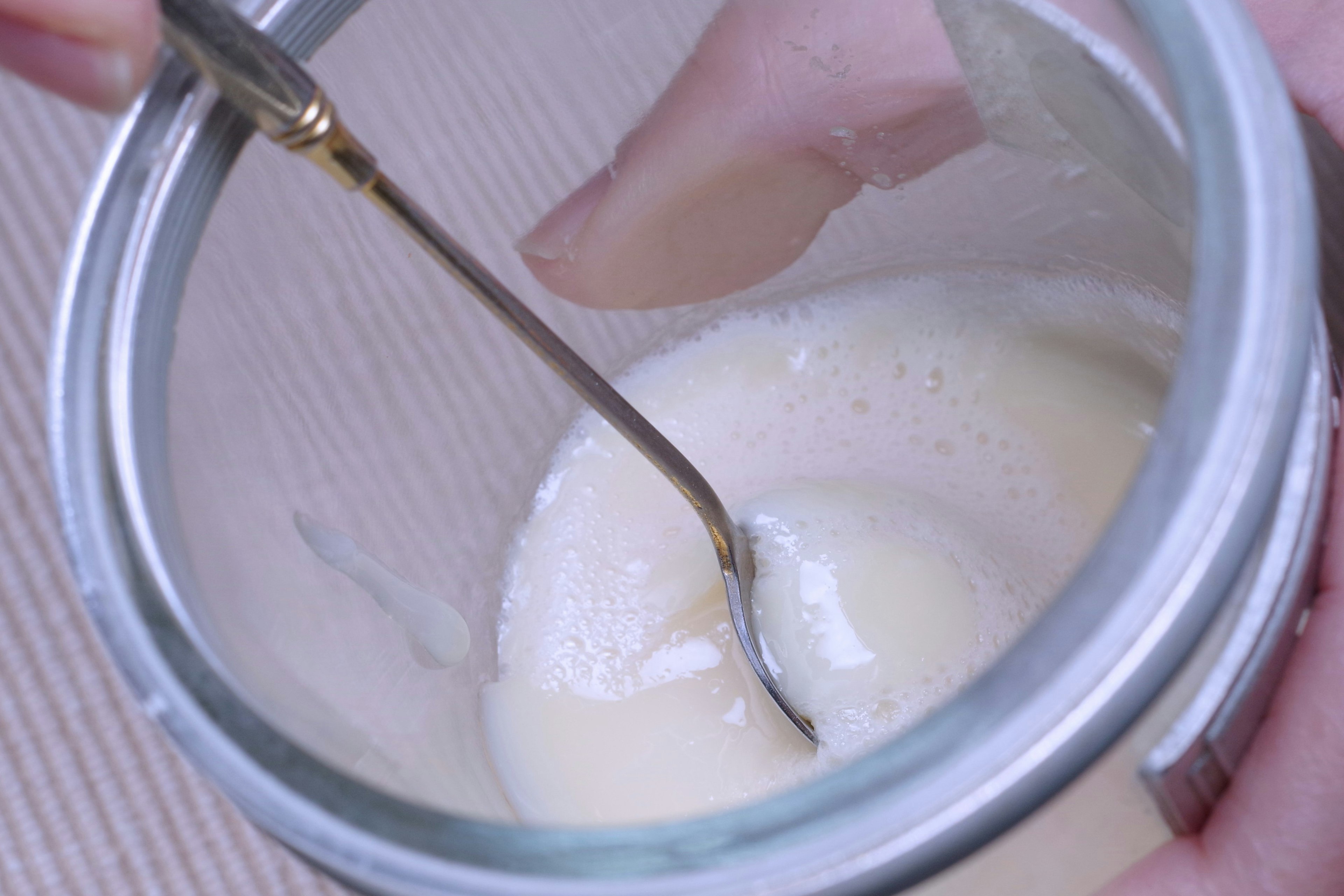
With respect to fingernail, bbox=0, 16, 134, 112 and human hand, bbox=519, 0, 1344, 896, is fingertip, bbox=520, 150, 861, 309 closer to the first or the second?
human hand, bbox=519, 0, 1344, 896

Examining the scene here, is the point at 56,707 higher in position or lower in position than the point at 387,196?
lower

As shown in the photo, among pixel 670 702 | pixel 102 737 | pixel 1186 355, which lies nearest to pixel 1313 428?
pixel 1186 355

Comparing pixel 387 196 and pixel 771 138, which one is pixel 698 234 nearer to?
pixel 771 138

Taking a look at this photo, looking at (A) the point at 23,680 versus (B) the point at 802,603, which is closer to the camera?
(B) the point at 802,603

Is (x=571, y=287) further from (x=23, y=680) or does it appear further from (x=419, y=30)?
(x=23, y=680)

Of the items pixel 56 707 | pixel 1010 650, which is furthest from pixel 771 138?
pixel 56 707

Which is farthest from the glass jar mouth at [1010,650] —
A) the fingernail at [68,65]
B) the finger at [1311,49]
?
the finger at [1311,49]
